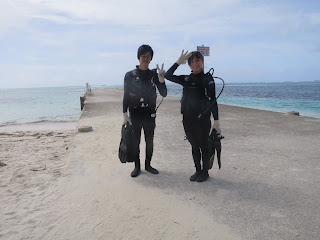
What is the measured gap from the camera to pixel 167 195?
338 centimetres

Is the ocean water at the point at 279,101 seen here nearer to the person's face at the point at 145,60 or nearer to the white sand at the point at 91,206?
the person's face at the point at 145,60

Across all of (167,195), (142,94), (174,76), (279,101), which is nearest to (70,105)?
(279,101)

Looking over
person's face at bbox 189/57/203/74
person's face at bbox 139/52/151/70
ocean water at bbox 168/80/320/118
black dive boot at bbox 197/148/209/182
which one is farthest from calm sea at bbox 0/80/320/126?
person's face at bbox 189/57/203/74

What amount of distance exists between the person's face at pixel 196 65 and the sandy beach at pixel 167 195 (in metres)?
1.71

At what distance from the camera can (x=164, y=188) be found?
11.9ft

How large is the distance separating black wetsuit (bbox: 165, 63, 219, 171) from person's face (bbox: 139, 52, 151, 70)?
40 cm

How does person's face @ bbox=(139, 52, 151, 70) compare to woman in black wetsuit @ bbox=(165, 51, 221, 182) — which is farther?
person's face @ bbox=(139, 52, 151, 70)

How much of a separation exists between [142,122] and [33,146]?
5287 millimetres

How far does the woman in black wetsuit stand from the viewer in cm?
357

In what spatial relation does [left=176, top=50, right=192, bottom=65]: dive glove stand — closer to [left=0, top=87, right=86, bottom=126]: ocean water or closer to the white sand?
the white sand

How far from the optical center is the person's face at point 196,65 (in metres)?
3.57

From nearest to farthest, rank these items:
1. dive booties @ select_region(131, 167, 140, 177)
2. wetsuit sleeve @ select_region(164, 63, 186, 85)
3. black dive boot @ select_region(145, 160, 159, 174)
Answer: wetsuit sleeve @ select_region(164, 63, 186, 85) → dive booties @ select_region(131, 167, 140, 177) → black dive boot @ select_region(145, 160, 159, 174)

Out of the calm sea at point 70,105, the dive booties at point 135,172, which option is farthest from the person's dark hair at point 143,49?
the calm sea at point 70,105

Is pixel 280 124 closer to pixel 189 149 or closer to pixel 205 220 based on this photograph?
pixel 189 149
